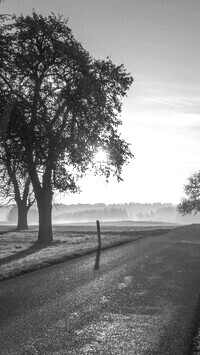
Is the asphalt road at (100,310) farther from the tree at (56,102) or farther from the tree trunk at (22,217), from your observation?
the tree trunk at (22,217)

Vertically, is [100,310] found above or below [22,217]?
below

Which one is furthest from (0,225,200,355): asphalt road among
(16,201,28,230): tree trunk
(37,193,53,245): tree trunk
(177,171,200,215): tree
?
(177,171,200,215): tree

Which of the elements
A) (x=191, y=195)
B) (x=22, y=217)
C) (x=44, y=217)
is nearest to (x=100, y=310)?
(x=44, y=217)

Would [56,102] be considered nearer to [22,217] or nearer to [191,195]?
[22,217]

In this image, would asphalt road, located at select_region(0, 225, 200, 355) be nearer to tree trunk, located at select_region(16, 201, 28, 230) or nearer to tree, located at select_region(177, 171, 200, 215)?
tree trunk, located at select_region(16, 201, 28, 230)

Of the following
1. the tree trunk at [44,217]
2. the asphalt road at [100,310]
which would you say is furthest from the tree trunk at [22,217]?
the asphalt road at [100,310]

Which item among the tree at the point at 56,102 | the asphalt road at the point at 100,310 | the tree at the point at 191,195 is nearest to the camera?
the asphalt road at the point at 100,310

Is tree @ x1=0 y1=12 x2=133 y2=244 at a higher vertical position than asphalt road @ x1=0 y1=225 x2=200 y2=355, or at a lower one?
higher

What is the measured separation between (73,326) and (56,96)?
21220 mm

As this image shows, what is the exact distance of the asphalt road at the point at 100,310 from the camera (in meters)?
5.35

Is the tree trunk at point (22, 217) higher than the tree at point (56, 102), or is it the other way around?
the tree at point (56, 102)

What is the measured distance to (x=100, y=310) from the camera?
23.5 feet

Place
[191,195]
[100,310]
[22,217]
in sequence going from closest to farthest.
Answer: [100,310] → [22,217] → [191,195]

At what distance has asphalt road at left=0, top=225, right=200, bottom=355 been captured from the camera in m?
5.35
